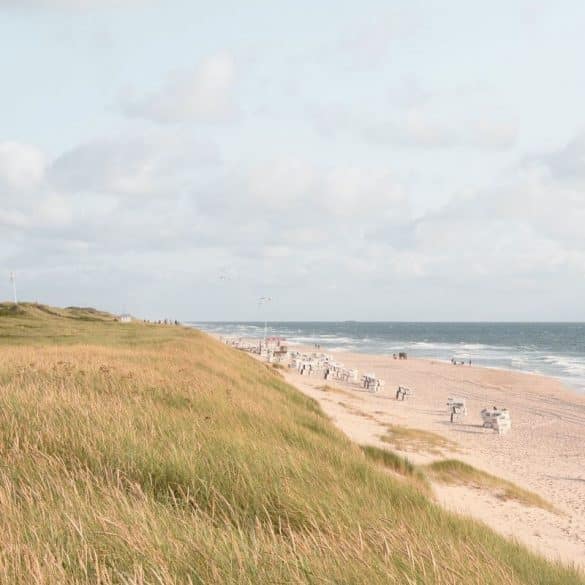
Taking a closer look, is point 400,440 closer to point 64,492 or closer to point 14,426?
point 14,426

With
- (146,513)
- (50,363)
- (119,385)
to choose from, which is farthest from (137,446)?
(50,363)

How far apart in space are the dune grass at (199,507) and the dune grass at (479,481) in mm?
6151

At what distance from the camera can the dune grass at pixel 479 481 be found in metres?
12.2

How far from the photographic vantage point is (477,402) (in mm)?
33875

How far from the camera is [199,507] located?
448 centimetres

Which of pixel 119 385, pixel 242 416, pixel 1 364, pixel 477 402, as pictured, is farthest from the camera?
pixel 477 402

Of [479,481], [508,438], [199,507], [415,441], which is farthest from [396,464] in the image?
[508,438]

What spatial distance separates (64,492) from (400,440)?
14767mm

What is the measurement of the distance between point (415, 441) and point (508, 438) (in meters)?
7.42

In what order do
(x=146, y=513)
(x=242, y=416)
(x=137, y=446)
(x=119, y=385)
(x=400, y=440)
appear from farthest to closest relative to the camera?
(x=400, y=440)
(x=119, y=385)
(x=242, y=416)
(x=137, y=446)
(x=146, y=513)

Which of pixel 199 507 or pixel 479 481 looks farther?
pixel 479 481

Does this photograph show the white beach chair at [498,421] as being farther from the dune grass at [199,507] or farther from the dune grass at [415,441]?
the dune grass at [199,507]

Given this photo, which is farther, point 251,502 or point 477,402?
point 477,402

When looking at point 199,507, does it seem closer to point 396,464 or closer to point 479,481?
point 396,464
